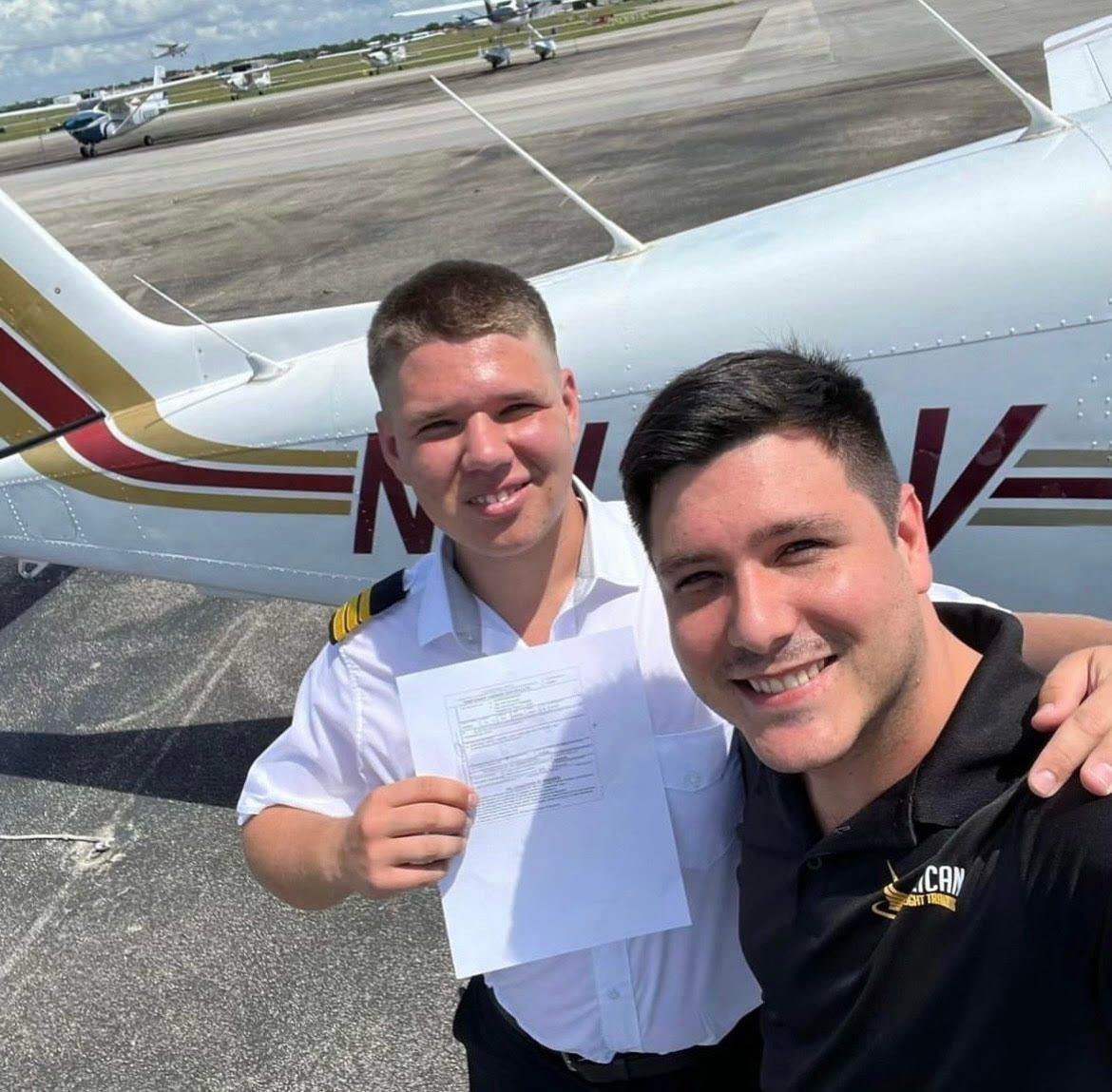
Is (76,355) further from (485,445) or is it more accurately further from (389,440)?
(485,445)

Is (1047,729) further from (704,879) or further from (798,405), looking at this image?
(704,879)

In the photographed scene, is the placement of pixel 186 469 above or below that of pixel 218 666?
above

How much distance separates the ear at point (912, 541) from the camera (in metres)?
1.23

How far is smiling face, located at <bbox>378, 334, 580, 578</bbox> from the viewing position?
151 centimetres

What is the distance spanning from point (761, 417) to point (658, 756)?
21.7 inches

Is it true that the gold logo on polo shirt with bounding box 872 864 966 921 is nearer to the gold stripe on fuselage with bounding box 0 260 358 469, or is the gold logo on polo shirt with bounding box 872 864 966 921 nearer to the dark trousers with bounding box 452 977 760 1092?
the dark trousers with bounding box 452 977 760 1092

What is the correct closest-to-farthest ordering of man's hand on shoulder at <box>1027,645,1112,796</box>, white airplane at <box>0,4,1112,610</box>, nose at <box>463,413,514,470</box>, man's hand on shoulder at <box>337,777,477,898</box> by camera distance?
man's hand on shoulder at <box>1027,645,1112,796</box> < man's hand on shoulder at <box>337,777,477,898</box> < nose at <box>463,413,514,470</box> < white airplane at <box>0,4,1112,610</box>

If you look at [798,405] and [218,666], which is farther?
[218,666]

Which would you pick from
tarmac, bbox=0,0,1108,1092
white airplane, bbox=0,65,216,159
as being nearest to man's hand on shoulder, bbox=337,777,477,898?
tarmac, bbox=0,0,1108,1092

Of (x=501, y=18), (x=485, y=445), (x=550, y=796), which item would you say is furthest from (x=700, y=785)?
(x=501, y=18)

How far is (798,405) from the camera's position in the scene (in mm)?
1177

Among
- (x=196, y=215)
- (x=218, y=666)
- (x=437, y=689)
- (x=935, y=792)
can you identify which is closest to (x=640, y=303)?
(x=437, y=689)

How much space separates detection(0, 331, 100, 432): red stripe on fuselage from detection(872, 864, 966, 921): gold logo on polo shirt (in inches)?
143

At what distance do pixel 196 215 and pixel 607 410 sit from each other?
20.4 meters
